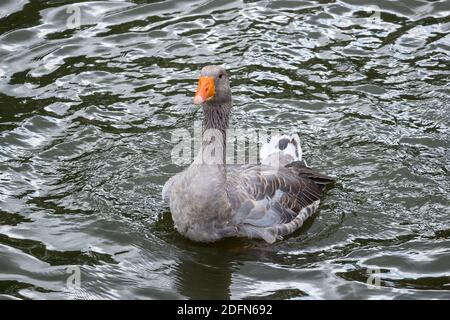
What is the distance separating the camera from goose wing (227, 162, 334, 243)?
8.46 meters

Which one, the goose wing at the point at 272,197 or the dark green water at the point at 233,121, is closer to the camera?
the dark green water at the point at 233,121

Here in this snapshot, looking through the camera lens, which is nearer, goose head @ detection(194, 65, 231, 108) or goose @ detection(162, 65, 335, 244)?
goose head @ detection(194, 65, 231, 108)

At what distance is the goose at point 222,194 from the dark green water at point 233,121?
202 millimetres

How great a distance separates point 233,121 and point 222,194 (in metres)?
2.80

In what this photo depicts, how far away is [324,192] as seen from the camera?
9.57 meters

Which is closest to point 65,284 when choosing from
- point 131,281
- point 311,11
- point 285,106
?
point 131,281

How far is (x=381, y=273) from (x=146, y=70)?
5.50 meters

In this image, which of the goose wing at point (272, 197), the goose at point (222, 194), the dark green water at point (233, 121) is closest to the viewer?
the dark green water at point (233, 121)

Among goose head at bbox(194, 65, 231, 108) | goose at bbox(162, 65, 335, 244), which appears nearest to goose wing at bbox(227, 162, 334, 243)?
goose at bbox(162, 65, 335, 244)

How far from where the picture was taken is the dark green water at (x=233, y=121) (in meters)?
8.02

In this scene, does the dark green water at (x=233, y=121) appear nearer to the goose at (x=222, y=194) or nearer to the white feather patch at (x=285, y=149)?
the goose at (x=222, y=194)

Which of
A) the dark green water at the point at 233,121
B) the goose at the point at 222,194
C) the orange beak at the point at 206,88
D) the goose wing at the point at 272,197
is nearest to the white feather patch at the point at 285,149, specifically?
the goose wing at the point at 272,197

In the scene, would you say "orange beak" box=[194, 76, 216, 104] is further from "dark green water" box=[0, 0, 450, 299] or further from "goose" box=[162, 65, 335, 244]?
"dark green water" box=[0, 0, 450, 299]

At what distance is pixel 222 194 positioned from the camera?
8.28 metres
